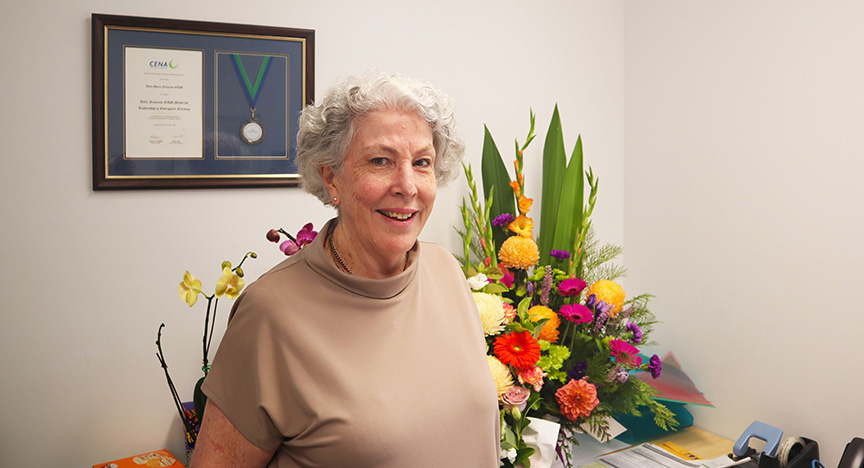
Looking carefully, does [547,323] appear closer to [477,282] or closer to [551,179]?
[477,282]

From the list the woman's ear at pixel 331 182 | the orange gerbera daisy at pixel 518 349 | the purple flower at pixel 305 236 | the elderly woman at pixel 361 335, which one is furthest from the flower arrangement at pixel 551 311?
the woman's ear at pixel 331 182

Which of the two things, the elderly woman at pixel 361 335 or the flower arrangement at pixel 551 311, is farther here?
the flower arrangement at pixel 551 311

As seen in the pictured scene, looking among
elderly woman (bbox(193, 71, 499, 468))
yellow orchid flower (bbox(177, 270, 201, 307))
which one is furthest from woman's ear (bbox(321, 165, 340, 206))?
yellow orchid flower (bbox(177, 270, 201, 307))

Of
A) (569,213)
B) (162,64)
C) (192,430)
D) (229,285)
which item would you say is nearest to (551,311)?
(569,213)

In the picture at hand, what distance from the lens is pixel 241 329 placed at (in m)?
1.10

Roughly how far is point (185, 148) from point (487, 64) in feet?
3.36

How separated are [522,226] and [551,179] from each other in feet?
0.79

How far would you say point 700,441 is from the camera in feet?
6.67

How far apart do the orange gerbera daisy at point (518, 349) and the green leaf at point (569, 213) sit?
505mm

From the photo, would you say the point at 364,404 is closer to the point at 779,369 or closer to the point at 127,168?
the point at 127,168

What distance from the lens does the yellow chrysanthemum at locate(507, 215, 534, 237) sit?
1996mm

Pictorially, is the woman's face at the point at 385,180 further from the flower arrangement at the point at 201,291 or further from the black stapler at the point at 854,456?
the black stapler at the point at 854,456

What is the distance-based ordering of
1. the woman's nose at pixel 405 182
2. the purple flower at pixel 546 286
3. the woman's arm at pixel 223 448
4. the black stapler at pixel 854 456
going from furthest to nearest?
the purple flower at pixel 546 286 → the black stapler at pixel 854 456 → the woman's nose at pixel 405 182 → the woman's arm at pixel 223 448

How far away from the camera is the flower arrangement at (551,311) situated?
5.33ft
